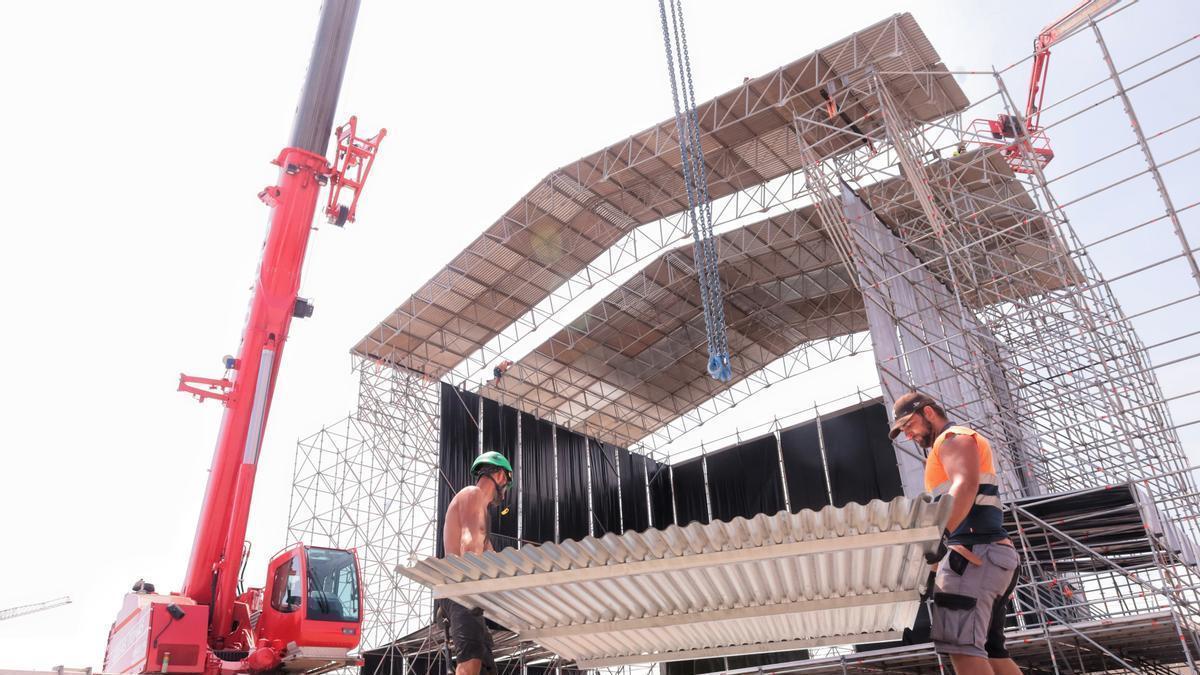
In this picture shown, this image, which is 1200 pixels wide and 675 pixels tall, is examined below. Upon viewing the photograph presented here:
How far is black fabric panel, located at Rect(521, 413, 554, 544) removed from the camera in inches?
Answer: 827

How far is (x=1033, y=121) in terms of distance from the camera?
19969 millimetres

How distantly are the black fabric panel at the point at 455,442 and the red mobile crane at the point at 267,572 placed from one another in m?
9.65

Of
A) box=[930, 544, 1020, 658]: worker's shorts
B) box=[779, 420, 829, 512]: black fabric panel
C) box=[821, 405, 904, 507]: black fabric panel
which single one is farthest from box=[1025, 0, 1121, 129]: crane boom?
box=[930, 544, 1020, 658]: worker's shorts

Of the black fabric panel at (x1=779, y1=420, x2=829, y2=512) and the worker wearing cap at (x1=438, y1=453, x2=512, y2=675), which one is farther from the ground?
the black fabric panel at (x1=779, y1=420, x2=829, y2=512)

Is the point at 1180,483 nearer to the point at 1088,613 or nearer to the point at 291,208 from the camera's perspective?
the point at 1088,613

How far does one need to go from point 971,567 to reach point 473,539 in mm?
1912

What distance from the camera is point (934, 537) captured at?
237 centimetres

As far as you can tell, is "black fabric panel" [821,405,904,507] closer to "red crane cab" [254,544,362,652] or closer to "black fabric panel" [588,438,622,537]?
"black fabric panel" [588,438,622,537]

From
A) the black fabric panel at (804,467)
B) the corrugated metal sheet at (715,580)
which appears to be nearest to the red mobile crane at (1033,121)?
the black fabric panel at (804,467)

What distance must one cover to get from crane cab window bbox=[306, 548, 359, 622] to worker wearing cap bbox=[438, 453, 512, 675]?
5.56 m

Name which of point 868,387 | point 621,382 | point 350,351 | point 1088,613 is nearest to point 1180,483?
point 1088,613

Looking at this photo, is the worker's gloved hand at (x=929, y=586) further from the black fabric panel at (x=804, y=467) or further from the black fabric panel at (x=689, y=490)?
the black fabric panel at (x=689, y=490)

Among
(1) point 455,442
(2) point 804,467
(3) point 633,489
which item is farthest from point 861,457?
(1) point 455,442

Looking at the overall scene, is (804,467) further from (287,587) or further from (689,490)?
(287,587)
